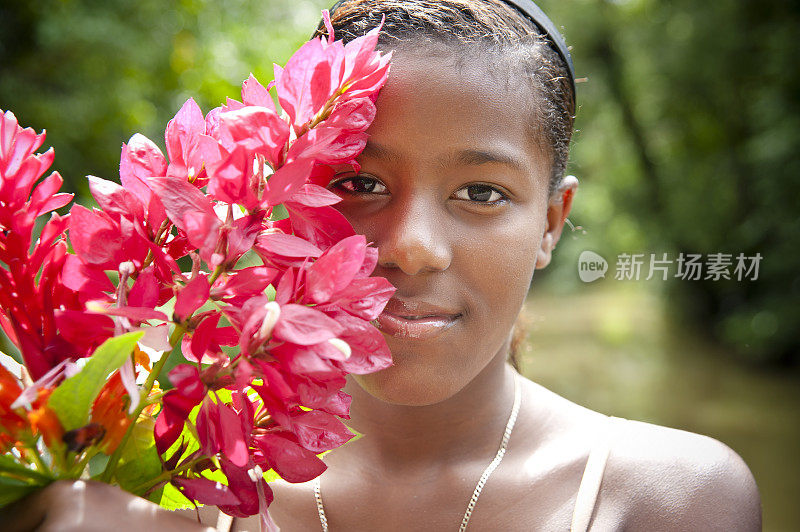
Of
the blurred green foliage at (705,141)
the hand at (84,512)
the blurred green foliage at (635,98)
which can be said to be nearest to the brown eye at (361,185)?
the hand at (84,512)

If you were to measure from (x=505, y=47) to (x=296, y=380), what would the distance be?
0.82m

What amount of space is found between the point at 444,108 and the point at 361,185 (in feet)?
0.67

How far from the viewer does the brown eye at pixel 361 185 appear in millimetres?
1304

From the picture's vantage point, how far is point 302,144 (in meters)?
0.90

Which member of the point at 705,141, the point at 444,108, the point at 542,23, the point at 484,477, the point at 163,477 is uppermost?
the point at 542,23

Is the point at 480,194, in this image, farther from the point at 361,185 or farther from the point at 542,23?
the point at 542,23

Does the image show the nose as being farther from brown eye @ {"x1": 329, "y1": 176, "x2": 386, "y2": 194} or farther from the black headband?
the black headband

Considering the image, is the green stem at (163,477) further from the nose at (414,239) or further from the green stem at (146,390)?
the nose at (414,239)

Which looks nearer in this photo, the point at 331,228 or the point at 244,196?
the point at 244,196

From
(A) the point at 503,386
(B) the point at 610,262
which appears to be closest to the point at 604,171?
(B) the point at 610,262

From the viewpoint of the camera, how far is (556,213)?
1.66m

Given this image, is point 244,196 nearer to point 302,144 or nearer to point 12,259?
point 302,144

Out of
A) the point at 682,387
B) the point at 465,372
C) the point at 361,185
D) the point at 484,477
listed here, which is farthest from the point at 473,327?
the point at 682,387

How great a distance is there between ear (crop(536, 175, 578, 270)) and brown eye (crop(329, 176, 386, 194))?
0.47m
